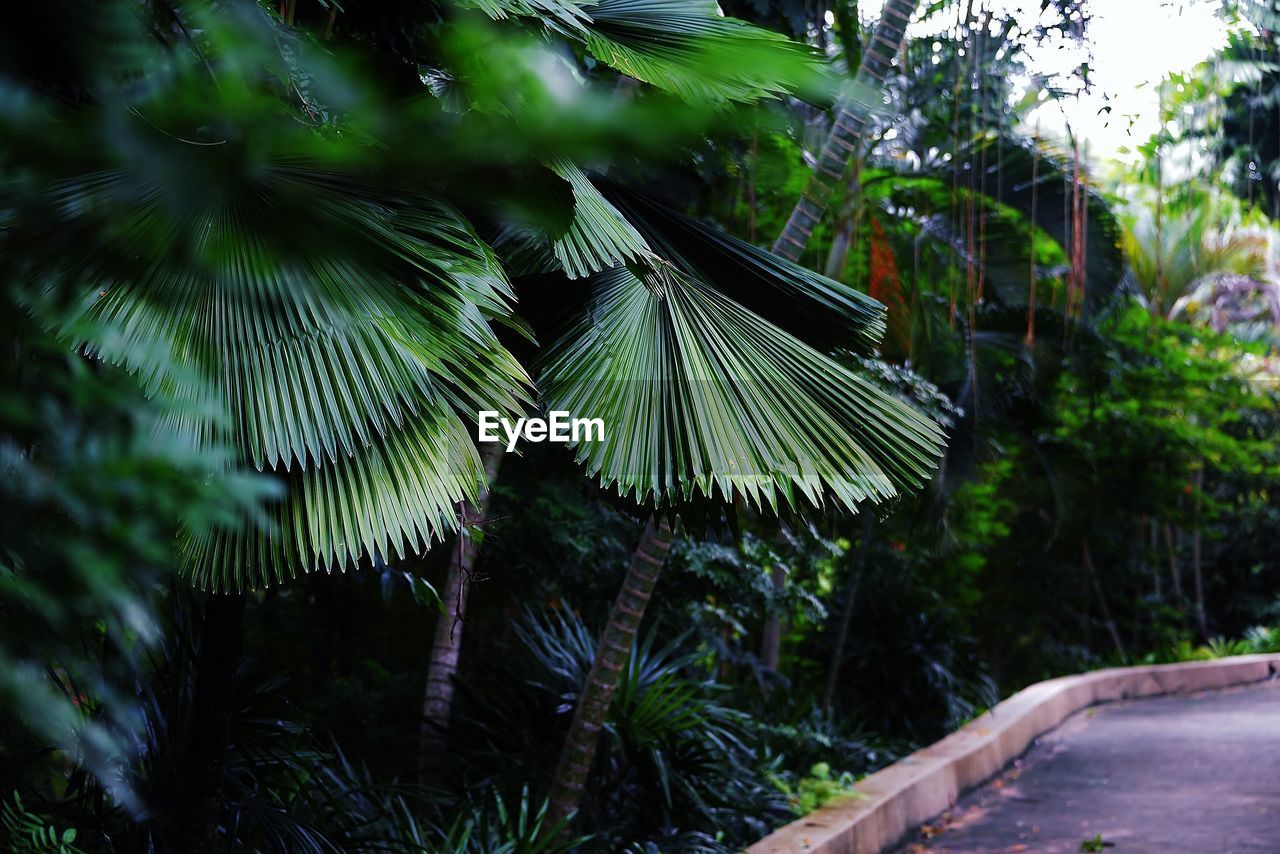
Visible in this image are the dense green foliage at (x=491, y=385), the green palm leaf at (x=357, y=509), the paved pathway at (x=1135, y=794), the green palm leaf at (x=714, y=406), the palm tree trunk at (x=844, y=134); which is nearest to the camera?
the dense green foliage at (x=491, y=385)

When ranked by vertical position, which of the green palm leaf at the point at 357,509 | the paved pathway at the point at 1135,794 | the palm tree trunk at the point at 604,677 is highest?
the green palm leaf at the point at 357,509

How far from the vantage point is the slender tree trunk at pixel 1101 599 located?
49.7 feet

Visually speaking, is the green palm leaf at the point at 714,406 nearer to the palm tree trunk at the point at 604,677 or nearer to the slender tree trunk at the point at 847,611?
the palm tree trunk at the point at 604,677

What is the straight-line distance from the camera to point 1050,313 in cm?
1091

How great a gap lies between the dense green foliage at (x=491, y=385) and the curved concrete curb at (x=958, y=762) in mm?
397

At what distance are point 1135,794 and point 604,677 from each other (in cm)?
452

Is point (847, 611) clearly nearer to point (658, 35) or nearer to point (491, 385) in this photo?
point (658, 35)

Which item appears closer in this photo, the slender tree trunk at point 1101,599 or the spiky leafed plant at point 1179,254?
the slender tree trunk at point 1101,599

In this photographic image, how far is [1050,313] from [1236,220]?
8662 millimetres

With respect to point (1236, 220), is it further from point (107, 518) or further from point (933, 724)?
point (107, 518)

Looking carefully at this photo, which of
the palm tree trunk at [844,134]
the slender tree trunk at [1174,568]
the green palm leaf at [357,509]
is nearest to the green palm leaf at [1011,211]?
the palm tree trunk at [844,134]

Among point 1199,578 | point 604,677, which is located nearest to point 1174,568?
point 1199,578

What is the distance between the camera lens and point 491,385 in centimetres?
293

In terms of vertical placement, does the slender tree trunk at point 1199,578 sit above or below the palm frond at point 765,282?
below
